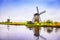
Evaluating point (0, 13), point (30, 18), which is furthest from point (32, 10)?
point (0, 13)

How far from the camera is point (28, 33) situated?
4.23m

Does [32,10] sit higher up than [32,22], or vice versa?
[32,10]

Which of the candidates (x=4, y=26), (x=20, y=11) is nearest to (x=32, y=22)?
(x=20, y=11)

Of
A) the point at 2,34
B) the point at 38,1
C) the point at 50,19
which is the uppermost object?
the point at 38,1

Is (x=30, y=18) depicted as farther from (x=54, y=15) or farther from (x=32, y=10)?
(x=54, y=15)

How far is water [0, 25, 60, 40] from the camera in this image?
13.7ft

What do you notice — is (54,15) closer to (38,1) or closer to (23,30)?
(38,1)

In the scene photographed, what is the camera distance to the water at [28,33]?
4168 millimetres

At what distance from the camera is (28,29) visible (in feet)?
14.3

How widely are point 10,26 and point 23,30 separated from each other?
1.14 ft

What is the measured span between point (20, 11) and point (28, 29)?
44 centimetres

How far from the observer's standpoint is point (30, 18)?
4.31 metres

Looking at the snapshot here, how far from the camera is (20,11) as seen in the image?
4.38 meters

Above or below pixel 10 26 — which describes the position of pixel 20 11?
above
